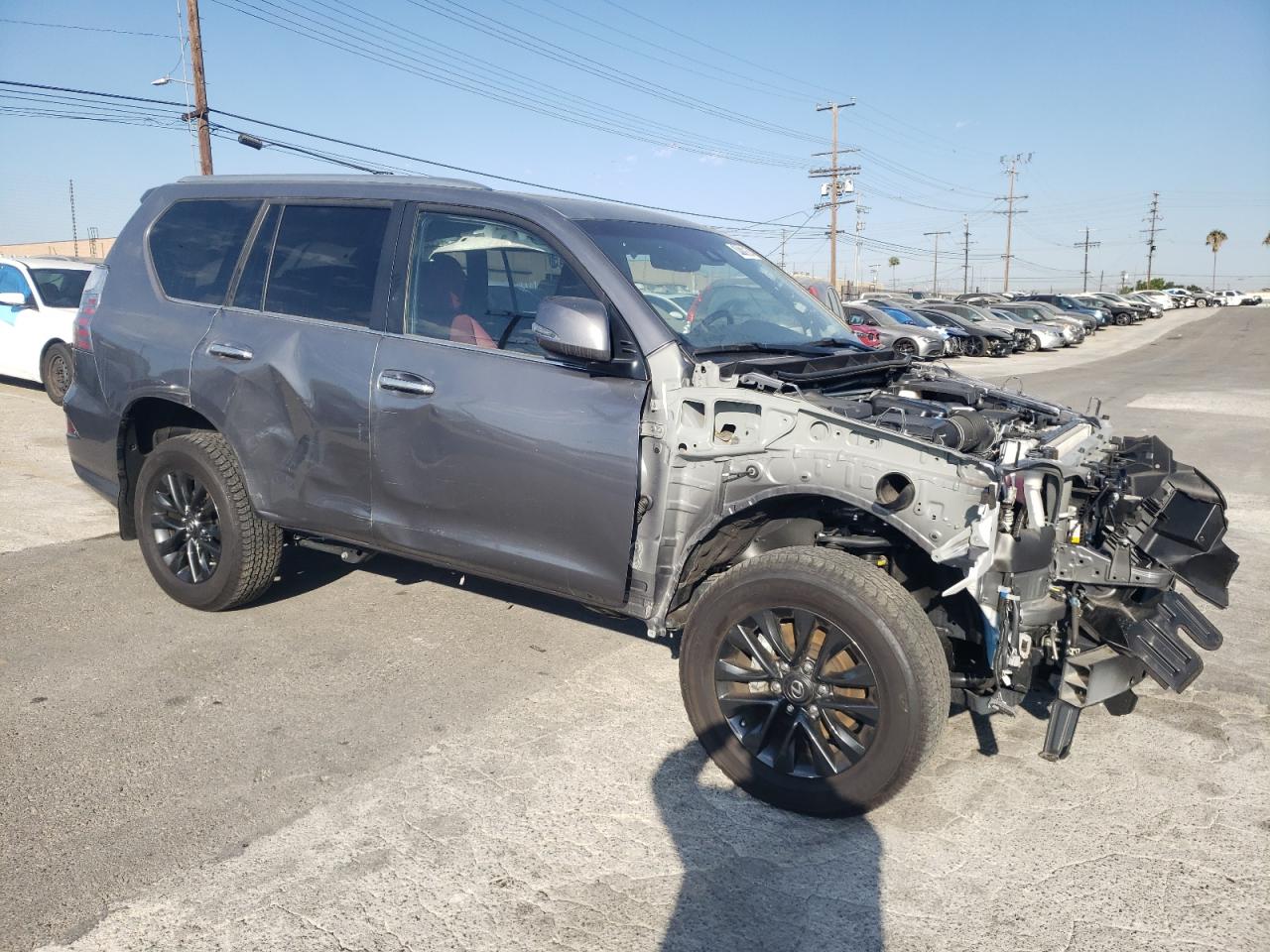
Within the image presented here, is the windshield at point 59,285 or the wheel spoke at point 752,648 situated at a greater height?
the windshield at point 59,285

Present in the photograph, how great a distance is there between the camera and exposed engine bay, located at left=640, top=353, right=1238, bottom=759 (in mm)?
3025

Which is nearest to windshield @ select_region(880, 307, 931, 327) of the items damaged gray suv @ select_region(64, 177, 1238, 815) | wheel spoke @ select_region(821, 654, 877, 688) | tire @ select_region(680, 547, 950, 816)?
damaged gray suv @ select_region(64, 177, 1238, 815)

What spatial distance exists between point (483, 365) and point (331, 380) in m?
0.78

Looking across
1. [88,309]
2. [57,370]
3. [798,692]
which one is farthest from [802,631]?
[57,370]

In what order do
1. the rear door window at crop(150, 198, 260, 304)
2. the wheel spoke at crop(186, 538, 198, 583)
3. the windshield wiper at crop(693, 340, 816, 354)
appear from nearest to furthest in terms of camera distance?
the windshield wiper at crop(693, 340, 816, 354)
the rear door window at crop(150, 198, 260, 304)
the wheel spoke at crop(186, 538, 198, 583)

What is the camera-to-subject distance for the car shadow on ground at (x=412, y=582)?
509 centimetres

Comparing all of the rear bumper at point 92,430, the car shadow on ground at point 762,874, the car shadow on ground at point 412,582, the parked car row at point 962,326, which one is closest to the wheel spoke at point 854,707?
the car shadow on ground at point 762,874

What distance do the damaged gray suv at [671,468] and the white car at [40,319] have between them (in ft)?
25.1

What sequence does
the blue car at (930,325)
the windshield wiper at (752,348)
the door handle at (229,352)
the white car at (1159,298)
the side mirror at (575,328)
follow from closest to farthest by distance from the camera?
the side mirror at (575,328) < the windshield wiper at (752,348) < the door handle at (229,352) < the blue car at (930,325) < the white car at (1159,298)

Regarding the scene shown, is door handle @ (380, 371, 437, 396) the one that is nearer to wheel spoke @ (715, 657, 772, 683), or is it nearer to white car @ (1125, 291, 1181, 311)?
wheel spoke @ (715, 657, 772, 683)

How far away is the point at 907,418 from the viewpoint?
11.5ft

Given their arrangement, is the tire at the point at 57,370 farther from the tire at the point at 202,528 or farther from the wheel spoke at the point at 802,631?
the wheel spoke at the point at 802,631

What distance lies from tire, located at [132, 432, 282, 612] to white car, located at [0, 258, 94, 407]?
7.57 m

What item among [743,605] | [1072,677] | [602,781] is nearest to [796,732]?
[743,605]
